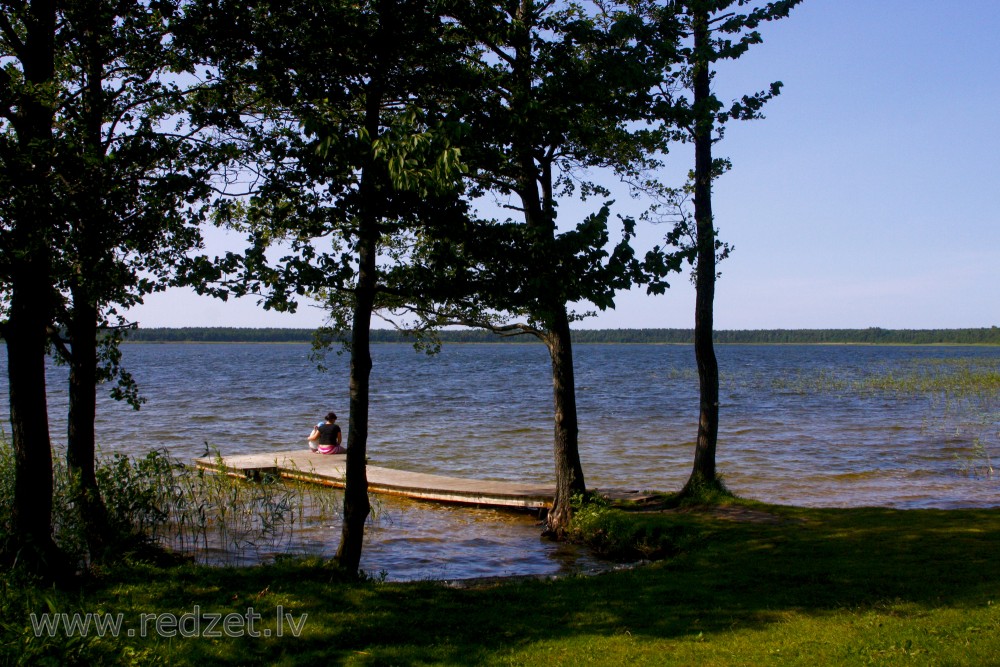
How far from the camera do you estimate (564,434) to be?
13406mm

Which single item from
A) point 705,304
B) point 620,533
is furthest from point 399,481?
point 705,304

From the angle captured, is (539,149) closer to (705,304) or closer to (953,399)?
(705,304)

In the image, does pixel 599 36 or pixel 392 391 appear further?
pixel 392 391

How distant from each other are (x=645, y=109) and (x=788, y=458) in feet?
50.2

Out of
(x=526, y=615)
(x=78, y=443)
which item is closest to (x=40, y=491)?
(x=78, y=443)

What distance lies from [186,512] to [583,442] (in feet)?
50.4

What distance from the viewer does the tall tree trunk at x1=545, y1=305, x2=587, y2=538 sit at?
13.2 meters

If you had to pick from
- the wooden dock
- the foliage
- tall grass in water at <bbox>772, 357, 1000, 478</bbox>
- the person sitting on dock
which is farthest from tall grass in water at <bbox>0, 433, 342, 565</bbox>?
tall grass in water at <bbox>772, 357, 1000, 478</bbox>

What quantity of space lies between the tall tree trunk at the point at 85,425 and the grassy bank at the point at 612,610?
98 centimetres

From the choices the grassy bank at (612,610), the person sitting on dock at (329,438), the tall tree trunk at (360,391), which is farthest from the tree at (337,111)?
the person sitting on dock at (329,438)

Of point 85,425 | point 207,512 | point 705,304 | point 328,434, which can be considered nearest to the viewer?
point 85,425

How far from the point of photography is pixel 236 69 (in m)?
8.20

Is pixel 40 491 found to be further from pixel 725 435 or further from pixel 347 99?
pixel 725 435

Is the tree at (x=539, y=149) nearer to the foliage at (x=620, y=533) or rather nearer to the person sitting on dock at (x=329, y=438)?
the foliage at (x=620, y=533)
